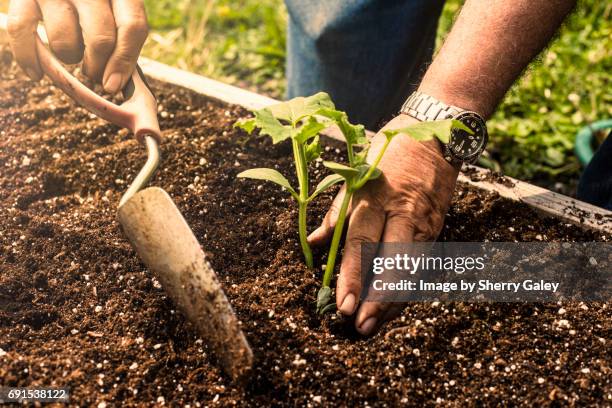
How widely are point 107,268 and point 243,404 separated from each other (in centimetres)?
58

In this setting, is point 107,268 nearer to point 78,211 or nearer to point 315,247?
point 78,211

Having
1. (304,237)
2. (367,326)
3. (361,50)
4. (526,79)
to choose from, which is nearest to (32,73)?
(304,237)

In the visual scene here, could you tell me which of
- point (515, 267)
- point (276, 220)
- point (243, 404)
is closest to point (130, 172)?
point (276, 220)

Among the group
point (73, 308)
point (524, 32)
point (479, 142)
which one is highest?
point (524, 32)

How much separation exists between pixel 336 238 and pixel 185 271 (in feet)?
1.22

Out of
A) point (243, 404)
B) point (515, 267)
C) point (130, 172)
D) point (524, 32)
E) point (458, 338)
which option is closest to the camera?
point (243, 404)

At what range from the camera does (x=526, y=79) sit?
8.40ft

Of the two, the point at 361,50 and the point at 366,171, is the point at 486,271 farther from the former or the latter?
the point at 361,50

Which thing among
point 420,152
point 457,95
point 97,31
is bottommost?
point 420,152

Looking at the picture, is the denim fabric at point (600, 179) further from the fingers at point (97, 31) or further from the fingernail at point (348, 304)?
the fingers at point (97, 31)

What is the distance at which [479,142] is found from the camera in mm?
1705

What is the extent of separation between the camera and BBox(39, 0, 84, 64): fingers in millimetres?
1709

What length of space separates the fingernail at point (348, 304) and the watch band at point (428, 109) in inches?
21.5

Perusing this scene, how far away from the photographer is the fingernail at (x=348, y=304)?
1.43 meters
